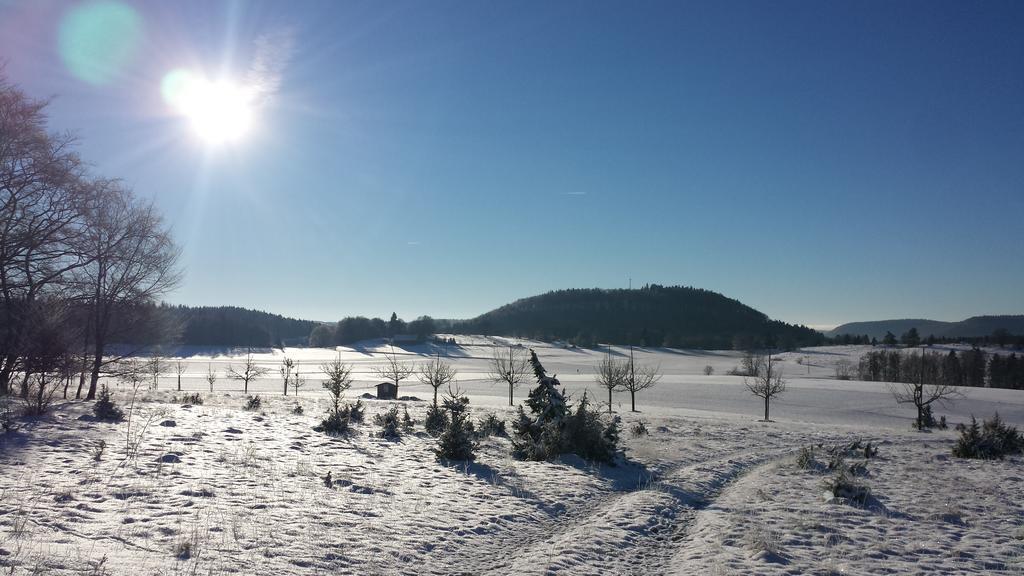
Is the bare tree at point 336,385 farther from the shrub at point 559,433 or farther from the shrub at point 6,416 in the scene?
the shrub at point 6,416

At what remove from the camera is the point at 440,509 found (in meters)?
9.10

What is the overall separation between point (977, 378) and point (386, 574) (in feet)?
311

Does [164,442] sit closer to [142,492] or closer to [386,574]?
[142,492]

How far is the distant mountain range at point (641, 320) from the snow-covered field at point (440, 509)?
104 metres

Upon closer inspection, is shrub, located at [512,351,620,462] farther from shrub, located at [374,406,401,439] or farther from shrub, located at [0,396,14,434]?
shrub, located at [0,396,14,434]

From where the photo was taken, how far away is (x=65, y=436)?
11.3 metres

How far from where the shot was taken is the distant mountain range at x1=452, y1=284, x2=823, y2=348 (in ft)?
415

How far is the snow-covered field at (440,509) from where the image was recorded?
254 inches

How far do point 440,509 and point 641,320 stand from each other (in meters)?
141

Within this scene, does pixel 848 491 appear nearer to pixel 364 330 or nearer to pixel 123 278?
pixel 123 278

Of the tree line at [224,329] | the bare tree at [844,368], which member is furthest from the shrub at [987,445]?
the tree line at [224,329]

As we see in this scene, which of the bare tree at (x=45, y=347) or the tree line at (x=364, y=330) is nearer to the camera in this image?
the bare tree at (x=45, y=347)

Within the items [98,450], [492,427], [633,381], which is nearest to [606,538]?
[98,450]

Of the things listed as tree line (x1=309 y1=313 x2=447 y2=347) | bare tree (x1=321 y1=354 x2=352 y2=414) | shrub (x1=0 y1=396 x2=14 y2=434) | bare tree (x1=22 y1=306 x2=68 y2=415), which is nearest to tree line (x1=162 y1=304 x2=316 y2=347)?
tree line (x1=309 y1=313 x2=447 y2=347)
